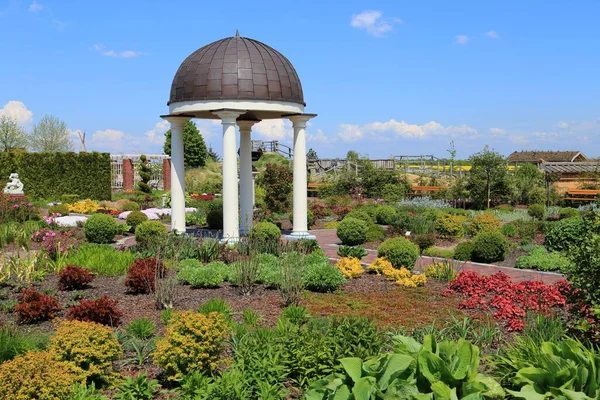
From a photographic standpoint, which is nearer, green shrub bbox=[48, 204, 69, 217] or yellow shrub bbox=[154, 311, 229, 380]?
yellow shrub bbox=[154, 311, 229, 380]

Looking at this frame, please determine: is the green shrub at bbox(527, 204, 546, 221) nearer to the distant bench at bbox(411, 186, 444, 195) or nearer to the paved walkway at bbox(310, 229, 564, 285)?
the distant bench at bbox(411, 186, 444, 195)

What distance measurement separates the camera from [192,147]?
52156 millimetres

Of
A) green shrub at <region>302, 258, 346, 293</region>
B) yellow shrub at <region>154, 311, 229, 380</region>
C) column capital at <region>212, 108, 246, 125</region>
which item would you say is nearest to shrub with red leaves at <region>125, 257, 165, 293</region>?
green shrub at <region>302, 258, 346, 293</region>

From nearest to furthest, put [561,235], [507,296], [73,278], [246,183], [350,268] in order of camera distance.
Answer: [507,296] < [73,278] < [350,268] < [561,235] < [246,183]

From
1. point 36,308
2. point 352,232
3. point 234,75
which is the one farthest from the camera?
point 352,232

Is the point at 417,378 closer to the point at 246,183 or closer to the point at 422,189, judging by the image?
the point at 246,183

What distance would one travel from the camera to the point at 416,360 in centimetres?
445

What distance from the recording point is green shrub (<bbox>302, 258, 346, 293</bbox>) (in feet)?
34.8

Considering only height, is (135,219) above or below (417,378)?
below

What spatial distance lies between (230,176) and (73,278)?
21.2 feet

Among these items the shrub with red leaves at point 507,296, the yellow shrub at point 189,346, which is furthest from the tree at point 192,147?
the yellow shrub at point 189,346

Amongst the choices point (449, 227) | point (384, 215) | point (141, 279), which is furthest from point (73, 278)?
point (384, 215)

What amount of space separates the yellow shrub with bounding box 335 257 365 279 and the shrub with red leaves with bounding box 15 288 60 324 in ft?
17.7

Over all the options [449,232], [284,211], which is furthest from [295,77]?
[284,211]
